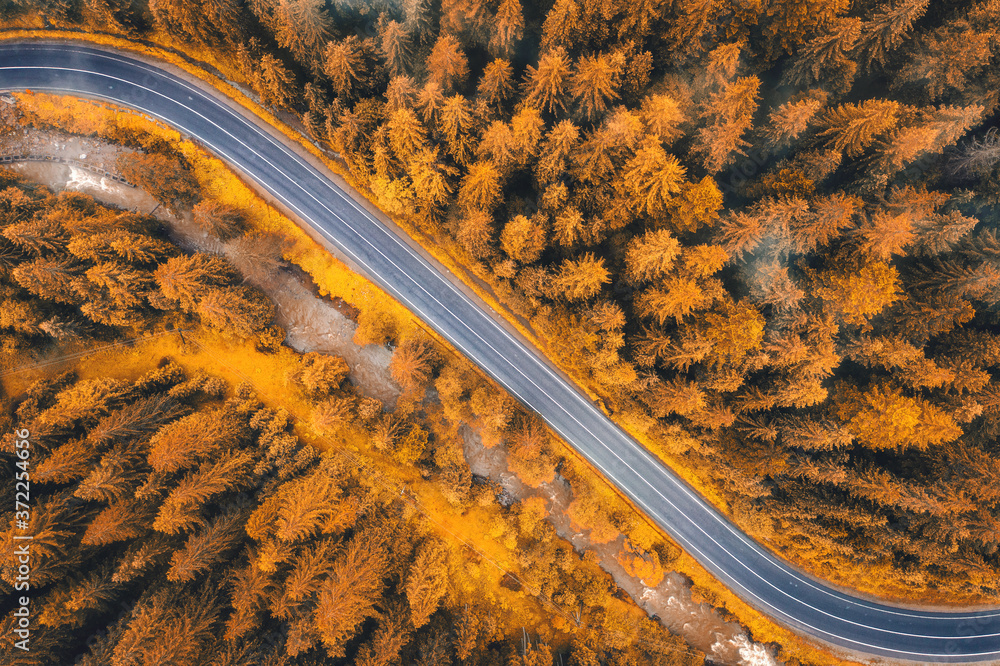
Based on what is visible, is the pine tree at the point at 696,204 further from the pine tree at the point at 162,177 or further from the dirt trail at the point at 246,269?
the pine tree at the point at 162,177

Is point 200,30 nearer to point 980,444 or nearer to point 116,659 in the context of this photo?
point 116,659

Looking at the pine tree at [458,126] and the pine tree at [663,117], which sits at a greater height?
the pine tree at [663,117]

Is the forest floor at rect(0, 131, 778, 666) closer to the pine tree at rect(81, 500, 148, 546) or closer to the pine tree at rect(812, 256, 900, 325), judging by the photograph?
the pine tree at rect(81, 500, 148, 546)

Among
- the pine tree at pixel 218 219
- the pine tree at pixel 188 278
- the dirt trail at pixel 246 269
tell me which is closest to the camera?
the pine tree at pixel 188 278

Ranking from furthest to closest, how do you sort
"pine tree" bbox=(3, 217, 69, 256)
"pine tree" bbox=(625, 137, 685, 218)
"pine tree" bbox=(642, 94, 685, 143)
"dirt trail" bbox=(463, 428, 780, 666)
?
"dirt trail" bbox=(463, 428, 780, 666) < "pine tree" bbox=(3, 217, 69, 256) < "pine tree" bbox=(642, 94, 685, 143) < "pine tree" bbox=(625, 137, 685, 218)

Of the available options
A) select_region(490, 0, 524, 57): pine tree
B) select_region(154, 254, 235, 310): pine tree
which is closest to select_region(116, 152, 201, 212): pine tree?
select_region(154, 254, 235, 310): pine tree

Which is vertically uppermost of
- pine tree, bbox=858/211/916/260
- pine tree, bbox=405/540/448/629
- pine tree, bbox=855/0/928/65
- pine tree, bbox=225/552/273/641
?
pine tree, bbox=855/0/928/65

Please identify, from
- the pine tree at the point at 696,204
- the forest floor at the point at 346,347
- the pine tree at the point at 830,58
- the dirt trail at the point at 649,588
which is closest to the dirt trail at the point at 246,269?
the forest floor at the point at 346,347
